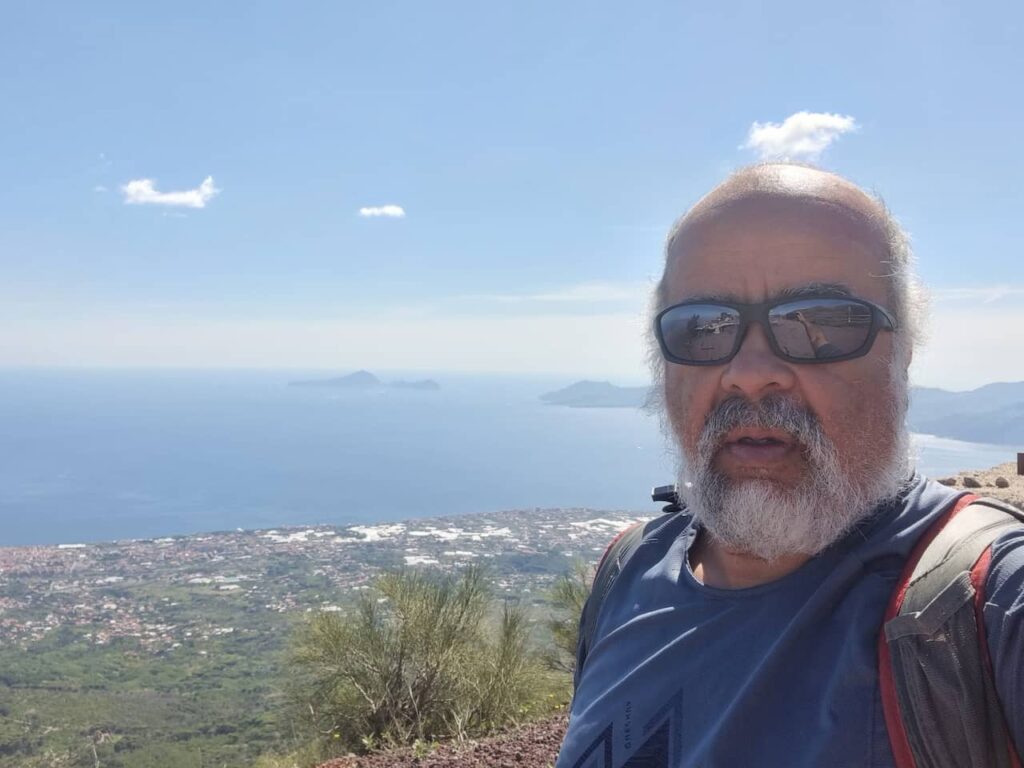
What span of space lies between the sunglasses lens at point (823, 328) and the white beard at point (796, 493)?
0.30ft

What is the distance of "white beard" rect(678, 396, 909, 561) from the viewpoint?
1.04 m

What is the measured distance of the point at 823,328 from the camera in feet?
3.56

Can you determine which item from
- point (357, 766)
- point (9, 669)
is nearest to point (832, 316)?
point (357, 766)

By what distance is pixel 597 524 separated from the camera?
46750 mm

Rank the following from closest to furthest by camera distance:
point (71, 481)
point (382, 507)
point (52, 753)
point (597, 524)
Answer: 1. point (52, 753)
2. point (597, 524)
3. point (382, 507)
4. point (71, 481)

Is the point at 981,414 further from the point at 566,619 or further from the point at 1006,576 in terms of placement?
the point at 1006,576

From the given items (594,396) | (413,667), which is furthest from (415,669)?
(594,396)

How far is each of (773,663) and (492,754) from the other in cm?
426

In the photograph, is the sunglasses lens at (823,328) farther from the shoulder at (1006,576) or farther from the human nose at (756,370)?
the shoulder at (1006,576)

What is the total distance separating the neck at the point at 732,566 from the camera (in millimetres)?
1114

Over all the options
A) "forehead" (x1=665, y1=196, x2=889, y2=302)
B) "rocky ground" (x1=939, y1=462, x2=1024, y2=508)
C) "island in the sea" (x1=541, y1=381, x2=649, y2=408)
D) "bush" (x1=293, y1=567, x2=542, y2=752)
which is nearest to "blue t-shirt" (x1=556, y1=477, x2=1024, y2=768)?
Result: "forehead" (x1=665, y1=196, x2=889, y2=302)

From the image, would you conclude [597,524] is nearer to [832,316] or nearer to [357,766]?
[357,766]

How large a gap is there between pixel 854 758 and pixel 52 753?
18.8m

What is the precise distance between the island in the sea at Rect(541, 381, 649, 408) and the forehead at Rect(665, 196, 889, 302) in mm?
126376
